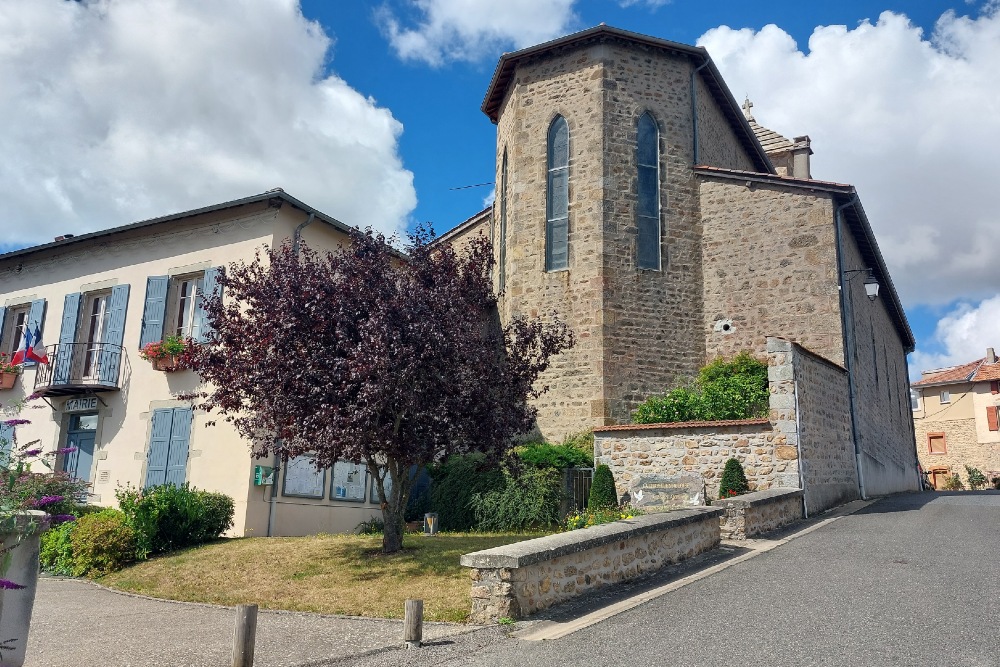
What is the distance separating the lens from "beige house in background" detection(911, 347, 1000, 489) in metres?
39.3

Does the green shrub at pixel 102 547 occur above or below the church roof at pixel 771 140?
below

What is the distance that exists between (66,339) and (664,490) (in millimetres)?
12732

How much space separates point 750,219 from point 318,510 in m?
10.9

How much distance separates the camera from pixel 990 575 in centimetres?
767

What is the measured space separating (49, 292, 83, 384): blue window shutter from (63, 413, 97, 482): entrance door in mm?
918

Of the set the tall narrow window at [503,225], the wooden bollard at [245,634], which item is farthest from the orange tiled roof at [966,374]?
the wooden bollard at [245,634]

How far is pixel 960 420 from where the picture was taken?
135 feet

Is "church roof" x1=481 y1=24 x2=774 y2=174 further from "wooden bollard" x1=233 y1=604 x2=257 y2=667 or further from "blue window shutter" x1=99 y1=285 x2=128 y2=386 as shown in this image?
"wooden bollard" x1=233 y1=604 x2=257 y2=667

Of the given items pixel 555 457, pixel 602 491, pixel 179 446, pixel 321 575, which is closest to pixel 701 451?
pixel 602 491

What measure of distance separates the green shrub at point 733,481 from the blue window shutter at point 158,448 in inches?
392

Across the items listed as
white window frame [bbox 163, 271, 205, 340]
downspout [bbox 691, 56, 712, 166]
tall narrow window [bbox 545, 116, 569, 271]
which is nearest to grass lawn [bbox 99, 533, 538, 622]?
white window frame [bbox 163, 271, 205, 340]

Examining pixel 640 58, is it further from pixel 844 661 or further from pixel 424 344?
pixel 844 661

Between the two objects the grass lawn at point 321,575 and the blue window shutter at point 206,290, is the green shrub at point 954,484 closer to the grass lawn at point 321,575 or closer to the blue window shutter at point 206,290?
the grass lawn at point 321,575

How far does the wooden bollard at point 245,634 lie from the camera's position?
5727 mm
